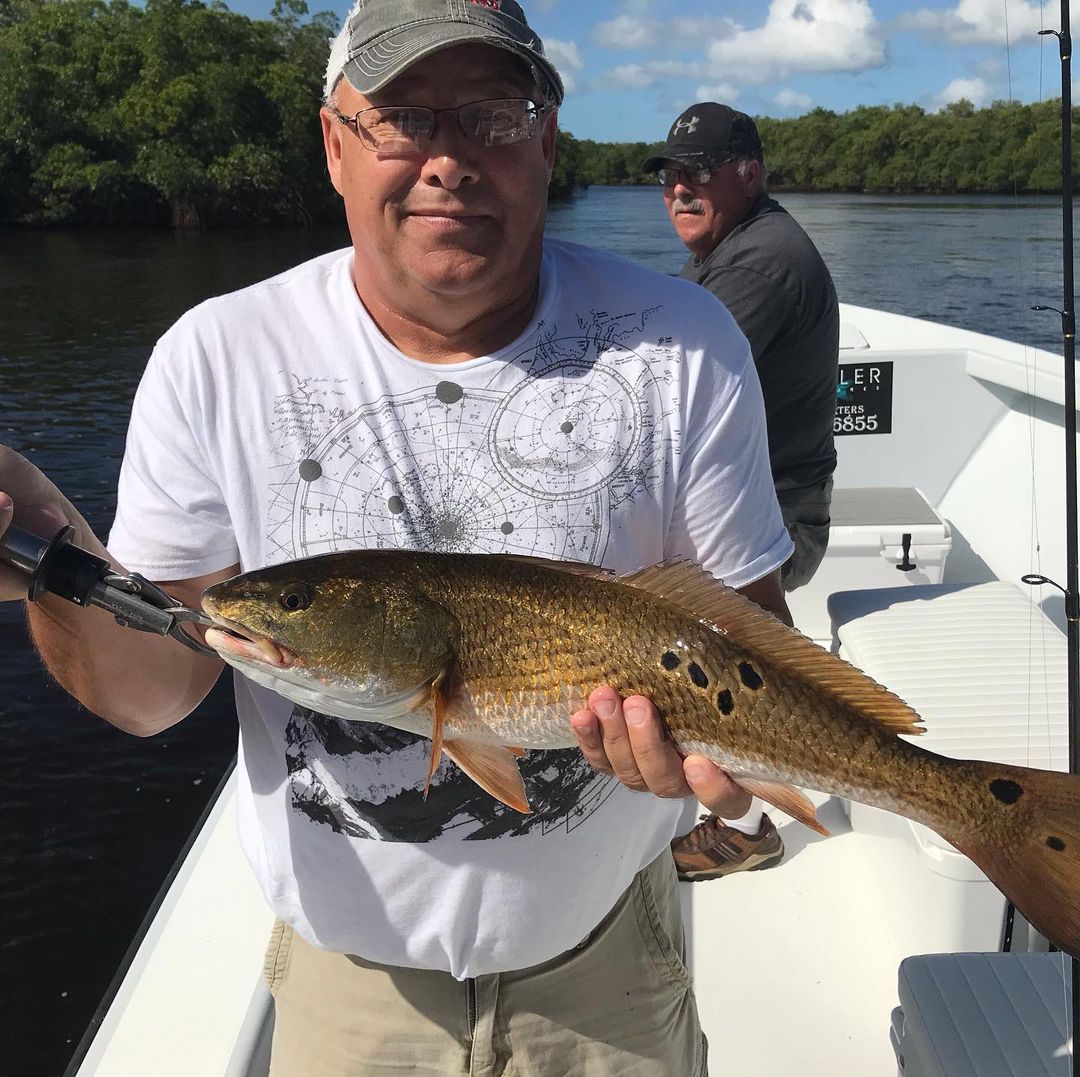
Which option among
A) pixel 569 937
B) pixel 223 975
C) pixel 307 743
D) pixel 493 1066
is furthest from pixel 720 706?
pixel 223 975

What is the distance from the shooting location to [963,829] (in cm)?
174

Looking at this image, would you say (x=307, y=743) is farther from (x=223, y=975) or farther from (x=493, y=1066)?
(x=223, y=975)

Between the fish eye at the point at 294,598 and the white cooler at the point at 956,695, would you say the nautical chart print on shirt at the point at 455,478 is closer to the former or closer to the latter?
the fish eye at the point at 294,598

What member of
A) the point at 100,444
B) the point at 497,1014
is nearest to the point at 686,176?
the point at 497,1014

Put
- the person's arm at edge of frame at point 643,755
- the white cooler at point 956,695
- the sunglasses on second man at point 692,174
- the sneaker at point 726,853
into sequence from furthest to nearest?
the sunglasses on second man at point 692,174 < the sneaker at point 726,853 < the white cooler at point 956,695 < the person's arm at edge of frame at point 643,755

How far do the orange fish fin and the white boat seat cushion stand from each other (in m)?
1.72

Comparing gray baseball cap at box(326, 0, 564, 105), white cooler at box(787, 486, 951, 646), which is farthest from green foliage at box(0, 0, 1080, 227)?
gray baseball cap at box(326, 0, 564, 105)

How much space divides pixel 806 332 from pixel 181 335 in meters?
3.07

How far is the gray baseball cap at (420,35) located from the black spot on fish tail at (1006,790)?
1.49 metres

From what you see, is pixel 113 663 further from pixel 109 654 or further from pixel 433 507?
pixel 433 507

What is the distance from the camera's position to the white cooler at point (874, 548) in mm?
5473

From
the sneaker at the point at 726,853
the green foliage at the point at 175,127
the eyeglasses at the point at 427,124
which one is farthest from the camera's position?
the green foliage at the point at 175,127

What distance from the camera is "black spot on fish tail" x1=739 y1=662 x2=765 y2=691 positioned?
5.81 feet

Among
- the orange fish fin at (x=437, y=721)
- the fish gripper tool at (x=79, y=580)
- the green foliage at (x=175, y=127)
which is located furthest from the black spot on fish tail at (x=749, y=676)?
the green foliage at (x=175, y=127)
